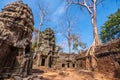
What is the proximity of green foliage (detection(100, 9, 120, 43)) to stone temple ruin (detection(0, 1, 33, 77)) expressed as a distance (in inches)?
855

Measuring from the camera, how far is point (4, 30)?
944cm

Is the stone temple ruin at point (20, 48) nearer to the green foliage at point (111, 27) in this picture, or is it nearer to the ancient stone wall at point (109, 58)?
the ancient stone wall at point (109, 58)

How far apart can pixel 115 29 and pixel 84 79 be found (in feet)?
67.7

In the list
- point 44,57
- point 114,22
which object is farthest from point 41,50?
point 114,22

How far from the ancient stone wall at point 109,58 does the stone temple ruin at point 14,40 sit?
27.3 ft

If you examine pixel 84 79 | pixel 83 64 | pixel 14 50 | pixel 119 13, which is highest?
pixel 119 13

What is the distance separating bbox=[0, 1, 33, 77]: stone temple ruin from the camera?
376 inches

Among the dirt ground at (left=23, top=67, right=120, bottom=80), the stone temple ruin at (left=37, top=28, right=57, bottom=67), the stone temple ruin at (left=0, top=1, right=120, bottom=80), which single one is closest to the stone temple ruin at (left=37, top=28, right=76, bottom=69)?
the stone temple ruin at (left=37, top=28, right=57, bottom=67)

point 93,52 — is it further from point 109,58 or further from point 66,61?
point 66,61

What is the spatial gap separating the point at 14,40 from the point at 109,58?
9.77 m

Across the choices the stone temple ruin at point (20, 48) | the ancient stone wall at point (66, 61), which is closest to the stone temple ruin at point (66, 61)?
the ancient stone wall at point (66, 61)

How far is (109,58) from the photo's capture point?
13258 millimetres

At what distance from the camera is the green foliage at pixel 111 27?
1072 inches

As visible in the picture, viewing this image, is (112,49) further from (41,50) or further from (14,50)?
(41,50)
